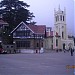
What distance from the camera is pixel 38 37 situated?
69.8m

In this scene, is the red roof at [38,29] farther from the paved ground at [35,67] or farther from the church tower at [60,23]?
the paved ground at [35,67]

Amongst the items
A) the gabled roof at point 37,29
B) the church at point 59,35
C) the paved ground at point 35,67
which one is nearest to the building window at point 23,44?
the gabled roof at point 37,29

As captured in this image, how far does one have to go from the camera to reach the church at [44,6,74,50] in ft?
330

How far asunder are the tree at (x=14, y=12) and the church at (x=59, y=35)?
1162 inches

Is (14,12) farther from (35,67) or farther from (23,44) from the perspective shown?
(35,67)

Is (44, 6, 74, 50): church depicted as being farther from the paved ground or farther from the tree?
the paved ground

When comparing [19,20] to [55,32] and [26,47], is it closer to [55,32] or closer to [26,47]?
[26,47]

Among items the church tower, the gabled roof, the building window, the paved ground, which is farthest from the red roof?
the paved ground

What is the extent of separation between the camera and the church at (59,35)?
100688 millimetres

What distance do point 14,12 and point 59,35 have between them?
38.9 m

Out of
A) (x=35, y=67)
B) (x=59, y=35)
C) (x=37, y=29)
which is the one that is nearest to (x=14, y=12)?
(x=37, y=29)

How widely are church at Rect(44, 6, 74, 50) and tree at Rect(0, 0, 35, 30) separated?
2951 centimetres

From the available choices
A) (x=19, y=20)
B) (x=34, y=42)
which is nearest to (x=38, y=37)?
(x=34, y=42)

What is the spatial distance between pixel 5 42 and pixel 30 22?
15.8m
